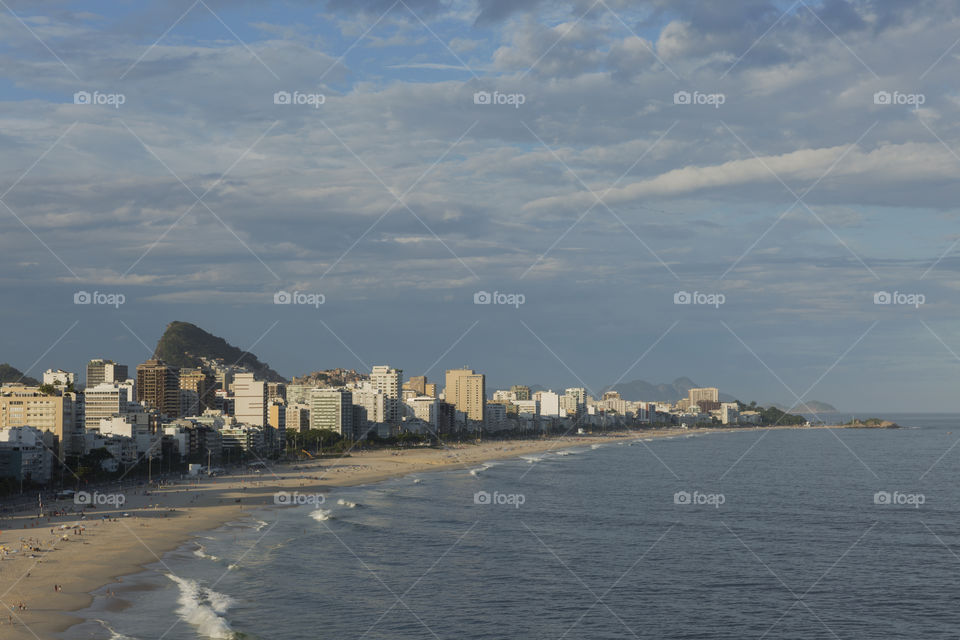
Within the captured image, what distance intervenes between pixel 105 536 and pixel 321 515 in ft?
56.6

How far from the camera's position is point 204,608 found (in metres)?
38.6

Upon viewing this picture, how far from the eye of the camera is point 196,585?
145 feet

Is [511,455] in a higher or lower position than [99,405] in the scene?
lower

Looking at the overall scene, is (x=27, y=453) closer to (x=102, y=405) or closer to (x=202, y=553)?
(x=202, y=553)

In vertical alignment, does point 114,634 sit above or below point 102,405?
below

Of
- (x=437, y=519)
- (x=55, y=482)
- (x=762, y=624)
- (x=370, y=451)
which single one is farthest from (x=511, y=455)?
(x=762, y=624)

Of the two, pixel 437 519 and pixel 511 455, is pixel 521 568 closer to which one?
pixel 437 519

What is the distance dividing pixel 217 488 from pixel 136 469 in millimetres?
26671

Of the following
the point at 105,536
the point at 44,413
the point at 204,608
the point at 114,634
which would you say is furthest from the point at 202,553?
the point at 44,413

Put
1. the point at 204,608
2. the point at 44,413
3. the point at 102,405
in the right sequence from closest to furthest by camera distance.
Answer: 1. the point at 204,608
2. the point at 44,413
3. the point at 102,405

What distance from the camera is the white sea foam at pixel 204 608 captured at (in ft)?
115

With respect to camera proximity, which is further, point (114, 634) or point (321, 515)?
point (321, 515)

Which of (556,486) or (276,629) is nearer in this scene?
(276,629)

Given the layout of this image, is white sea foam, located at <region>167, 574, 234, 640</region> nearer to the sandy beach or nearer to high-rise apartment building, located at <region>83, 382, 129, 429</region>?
the sandy beach
